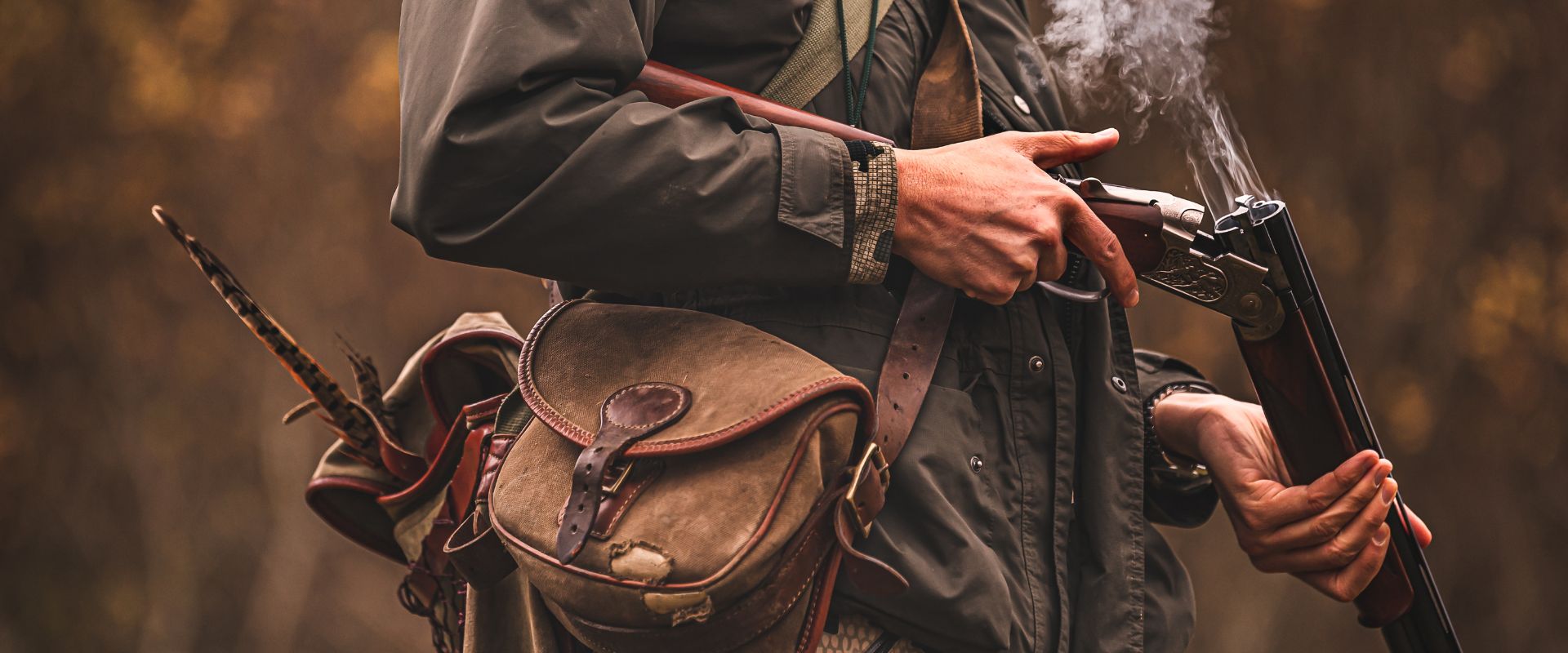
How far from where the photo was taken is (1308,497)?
166cm

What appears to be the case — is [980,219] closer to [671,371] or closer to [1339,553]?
[671,371]

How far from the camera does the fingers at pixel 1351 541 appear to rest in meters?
1.65

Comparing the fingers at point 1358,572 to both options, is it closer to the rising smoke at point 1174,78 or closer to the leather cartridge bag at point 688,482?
the rising smoke at point 1174,78

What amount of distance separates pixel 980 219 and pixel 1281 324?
518 millimetres

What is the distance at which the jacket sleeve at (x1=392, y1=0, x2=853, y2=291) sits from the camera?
1.17 m

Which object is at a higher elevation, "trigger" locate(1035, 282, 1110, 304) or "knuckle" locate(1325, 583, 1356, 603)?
"trigger" locate(1035, 282, 1110, 304)

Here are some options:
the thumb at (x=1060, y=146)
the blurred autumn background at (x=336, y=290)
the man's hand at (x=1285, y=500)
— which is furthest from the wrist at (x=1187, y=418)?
the blurred autumn background at (x=336, y=290)

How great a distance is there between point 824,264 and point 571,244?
243 mm

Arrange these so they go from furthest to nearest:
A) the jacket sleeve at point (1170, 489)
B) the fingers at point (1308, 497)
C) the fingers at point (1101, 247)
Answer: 1. the jacket sleeve at point (1170, 489)
2. the fingers at point (1308, 497)
3. the fingers at point (1101, 247)

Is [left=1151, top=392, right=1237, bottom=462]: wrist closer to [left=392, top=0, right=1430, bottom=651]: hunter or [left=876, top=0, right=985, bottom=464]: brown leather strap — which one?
[left=392, top=0, right=1430, bottom=651]: hunter

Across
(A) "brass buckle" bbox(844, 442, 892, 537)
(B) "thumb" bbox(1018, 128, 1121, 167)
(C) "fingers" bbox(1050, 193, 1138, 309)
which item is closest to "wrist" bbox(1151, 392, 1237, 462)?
(C) "fingers" bbox(1050, 193, 1138, 309)

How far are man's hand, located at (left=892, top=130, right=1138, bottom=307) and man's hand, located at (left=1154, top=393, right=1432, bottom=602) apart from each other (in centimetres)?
52

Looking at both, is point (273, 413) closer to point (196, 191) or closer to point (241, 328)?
point (241, 328)

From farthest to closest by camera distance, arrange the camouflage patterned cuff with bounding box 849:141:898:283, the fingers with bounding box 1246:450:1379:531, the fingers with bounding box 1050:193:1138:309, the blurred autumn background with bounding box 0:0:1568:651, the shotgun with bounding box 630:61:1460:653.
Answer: the blurred autumn background with bounding box 0:0:1568:651, the fingers with bounding box 1246:450:1379:531, the shotgun with bounding box 630:61:1460:653, the fingers with bounding box 1050:193:1138:309, the camouflage patterned cuff with bounding box 849:141:898:283
